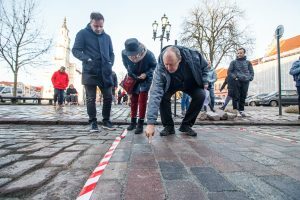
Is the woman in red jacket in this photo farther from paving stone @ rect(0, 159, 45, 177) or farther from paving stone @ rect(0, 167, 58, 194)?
paving stone @ rect(0, 167, 58, 194)

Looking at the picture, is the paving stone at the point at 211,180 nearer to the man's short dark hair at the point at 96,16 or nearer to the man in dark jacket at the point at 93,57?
the man in dark jacket at the point at 93,57

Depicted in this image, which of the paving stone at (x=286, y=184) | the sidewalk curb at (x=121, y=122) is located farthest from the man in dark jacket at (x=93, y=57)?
the paving stone at (x=286, y=184)

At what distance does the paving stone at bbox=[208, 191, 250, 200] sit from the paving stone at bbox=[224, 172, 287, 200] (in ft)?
0.15

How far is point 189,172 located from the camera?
6.84 feet

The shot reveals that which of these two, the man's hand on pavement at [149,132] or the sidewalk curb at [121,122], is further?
the sidewalk curb at [121,122]

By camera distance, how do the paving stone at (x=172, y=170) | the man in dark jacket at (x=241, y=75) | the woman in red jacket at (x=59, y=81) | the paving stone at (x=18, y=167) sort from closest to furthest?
1. the paving stone at (x=172, y=170)
2. the paving stone at (x=18, y=167)
3. the man in dark jacket at (x=241, y=75)
4. the woman in red jacket at (x=59, y=81)

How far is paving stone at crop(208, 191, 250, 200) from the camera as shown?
1554 millimetres

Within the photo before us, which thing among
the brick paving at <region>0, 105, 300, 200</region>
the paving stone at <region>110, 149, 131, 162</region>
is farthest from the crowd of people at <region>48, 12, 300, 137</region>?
the brick paving at <region>0, 105, 300, 200</region>

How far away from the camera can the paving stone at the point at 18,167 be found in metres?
2.08

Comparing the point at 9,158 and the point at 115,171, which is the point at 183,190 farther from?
the point at 9,158

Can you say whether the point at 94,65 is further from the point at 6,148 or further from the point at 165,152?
the point at 165,152

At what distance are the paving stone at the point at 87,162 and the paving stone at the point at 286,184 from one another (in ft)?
4.30

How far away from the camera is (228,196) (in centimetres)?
158

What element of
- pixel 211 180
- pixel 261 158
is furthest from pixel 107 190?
pixel 261 158
